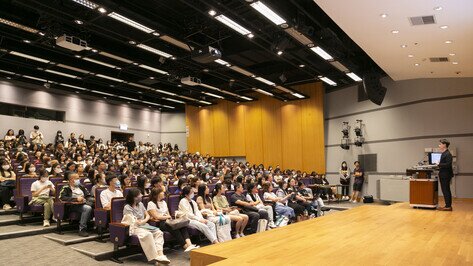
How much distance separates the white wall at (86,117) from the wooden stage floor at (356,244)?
43.1 ft

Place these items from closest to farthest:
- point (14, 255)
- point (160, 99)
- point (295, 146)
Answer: point (14, 255) < point (295, 146) < point (160, 99)

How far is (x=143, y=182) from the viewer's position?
19.7 feet

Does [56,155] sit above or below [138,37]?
below

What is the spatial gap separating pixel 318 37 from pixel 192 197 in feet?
16.4

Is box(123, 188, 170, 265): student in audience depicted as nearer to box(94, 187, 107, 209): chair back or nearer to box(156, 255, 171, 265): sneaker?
box(156, 255, 171, 265): sneaker

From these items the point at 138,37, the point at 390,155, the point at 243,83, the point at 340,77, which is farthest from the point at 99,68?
the point at 390,155

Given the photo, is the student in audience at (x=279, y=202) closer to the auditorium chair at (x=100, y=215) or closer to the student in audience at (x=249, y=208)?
the student in audience at (x=249, y=208)

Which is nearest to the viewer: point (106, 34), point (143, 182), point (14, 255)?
point (14, 255)

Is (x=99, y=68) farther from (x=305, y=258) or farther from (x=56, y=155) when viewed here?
(x=305, y=258)

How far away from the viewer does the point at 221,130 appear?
709 inches

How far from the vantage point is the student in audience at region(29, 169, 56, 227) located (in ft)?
19.6

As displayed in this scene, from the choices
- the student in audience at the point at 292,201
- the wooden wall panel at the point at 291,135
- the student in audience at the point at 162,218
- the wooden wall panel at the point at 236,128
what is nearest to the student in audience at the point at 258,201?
the student in audience at the point at 292,201

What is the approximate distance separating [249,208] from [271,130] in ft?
32.7

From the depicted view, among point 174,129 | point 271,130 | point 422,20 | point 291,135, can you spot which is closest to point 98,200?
point 422,20
